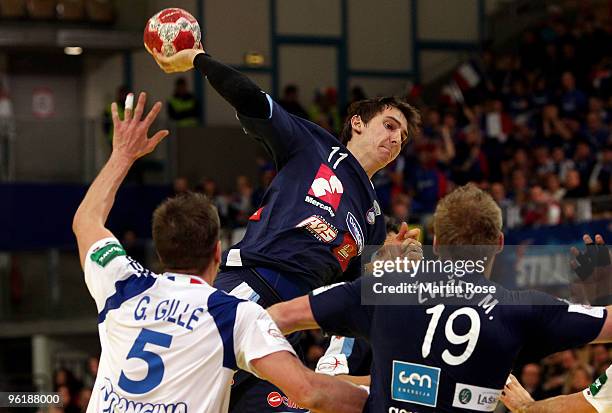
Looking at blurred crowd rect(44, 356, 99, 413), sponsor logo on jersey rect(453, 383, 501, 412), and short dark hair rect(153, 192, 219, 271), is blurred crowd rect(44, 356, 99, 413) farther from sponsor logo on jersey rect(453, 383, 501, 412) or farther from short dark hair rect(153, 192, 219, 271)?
sponsor logo on jersey rect(453, 383, 501, 412)

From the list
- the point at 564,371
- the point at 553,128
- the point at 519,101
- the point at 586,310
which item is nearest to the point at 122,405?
the point at 586,310

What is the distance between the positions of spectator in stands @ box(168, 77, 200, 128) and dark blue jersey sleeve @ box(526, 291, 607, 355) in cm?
1943

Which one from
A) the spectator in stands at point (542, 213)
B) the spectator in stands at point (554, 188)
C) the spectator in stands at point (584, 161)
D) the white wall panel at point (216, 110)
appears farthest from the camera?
the white wall panel at point (216, 110)

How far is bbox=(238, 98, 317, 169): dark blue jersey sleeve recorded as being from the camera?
248 inches

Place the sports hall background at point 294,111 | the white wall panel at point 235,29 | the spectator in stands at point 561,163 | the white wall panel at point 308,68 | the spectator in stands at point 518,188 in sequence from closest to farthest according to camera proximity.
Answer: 1. the spectator in stands at point 518,188
2. the sports hall background at point 294,111
3. the spectator in stands at point 561,163
4. the white wall panel at point 235,29
5. the white wall panel at point 308,68

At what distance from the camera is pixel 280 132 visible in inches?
252

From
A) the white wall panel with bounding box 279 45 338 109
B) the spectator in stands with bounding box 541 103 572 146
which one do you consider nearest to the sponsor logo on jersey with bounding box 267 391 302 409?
the spectator in stands with bounding box 541 103 572 146

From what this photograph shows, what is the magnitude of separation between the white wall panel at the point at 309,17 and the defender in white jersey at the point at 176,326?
23.3m

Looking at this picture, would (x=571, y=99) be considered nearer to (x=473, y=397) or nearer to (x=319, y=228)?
(x=319, y=228)

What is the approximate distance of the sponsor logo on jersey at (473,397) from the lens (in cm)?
480

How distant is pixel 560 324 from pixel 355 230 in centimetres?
199

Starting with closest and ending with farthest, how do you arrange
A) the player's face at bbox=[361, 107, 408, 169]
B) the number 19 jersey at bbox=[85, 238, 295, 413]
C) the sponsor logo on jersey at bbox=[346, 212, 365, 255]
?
1. the number 19 jersey at bbox=[85, 238, 295, 413]
2. the sponsor logo on jersey at bbox=[346, 212, 365, 255]
3. the player's face at bbox=[361, 107, 408, 169]

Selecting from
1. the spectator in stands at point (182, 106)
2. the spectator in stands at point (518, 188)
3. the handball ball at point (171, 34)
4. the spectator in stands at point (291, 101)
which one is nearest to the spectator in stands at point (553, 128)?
the spectator in stands at point (518, 188)

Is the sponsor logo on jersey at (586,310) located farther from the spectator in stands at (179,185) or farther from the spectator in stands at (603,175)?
the spectator in stands at (179,185)
